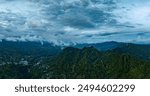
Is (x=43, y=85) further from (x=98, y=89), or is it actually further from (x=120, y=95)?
(x=120, y=95)

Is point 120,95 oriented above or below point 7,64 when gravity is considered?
above

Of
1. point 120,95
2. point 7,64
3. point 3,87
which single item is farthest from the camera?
point 7,64

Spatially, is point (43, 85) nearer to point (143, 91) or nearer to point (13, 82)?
point (13, 82)

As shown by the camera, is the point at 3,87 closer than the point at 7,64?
Yes

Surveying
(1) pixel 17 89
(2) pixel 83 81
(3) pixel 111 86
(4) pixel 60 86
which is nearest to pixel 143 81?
(3) pixel 111 86

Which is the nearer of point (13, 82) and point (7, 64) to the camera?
point (13, 82)

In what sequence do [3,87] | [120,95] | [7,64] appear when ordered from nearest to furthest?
[120,95] → [3,87] → [7,64]

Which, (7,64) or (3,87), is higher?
(3,87)

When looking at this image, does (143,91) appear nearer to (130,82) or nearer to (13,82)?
(130,82)

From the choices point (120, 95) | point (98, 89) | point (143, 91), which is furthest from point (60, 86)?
point (143, 91)
